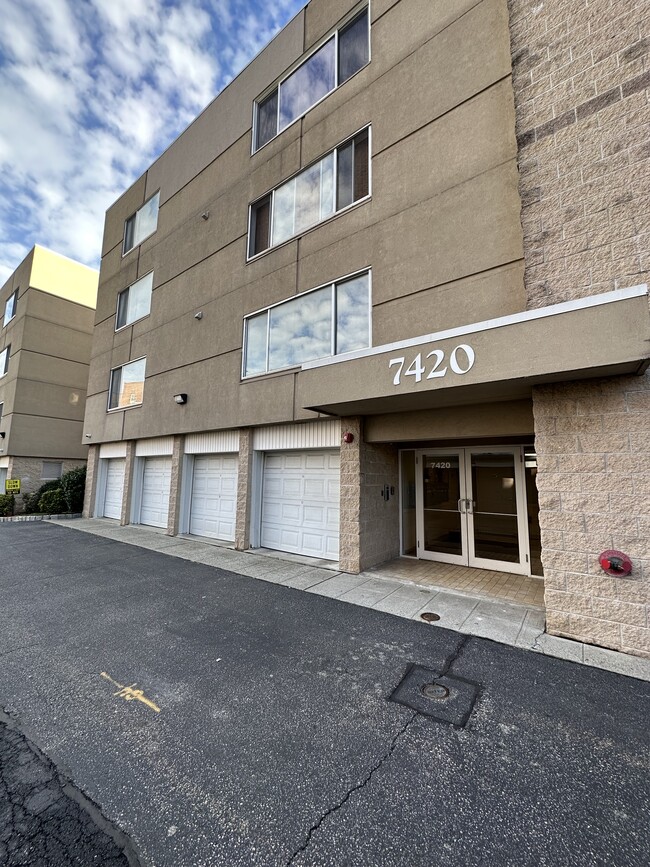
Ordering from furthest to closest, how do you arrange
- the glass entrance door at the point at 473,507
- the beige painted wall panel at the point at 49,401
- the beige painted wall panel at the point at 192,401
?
the beige painted wall panel at the point at 49,401 < the beige painted wall panel at the point at 192,401 < the glass entrance door at the point at 473,507

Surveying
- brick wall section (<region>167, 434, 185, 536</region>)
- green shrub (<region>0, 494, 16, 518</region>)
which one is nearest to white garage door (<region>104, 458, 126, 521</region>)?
brick wall section (<region>167, 434, 185, 536</region>)

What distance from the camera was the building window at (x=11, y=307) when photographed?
69.3 ft

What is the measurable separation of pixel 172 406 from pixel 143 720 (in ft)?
30.5

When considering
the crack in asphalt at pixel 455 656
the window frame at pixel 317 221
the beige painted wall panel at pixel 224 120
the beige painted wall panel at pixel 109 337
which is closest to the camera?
the crack in asphalt at pixel 455 656

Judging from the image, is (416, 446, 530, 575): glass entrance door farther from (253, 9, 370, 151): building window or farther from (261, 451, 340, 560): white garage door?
(253, 9, 370, 151): building window

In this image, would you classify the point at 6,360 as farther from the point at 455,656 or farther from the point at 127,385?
the point at 455,656

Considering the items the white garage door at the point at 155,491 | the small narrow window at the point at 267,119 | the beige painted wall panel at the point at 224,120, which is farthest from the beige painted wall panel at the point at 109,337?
the small narrow window at the point at 267,119

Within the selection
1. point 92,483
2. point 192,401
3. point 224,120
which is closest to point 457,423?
point 192,401

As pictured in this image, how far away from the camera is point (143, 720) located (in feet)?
9.61

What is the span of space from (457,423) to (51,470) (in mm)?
21074

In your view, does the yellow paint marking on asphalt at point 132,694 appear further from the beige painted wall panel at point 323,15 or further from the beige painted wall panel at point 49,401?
the beige painted wall panel at point 49,401

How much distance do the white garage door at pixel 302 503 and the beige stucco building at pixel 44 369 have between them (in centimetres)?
1533

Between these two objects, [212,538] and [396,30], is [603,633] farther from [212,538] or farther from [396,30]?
[396,30]

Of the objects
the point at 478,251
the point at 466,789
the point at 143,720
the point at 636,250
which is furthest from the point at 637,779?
the point at 478,251
